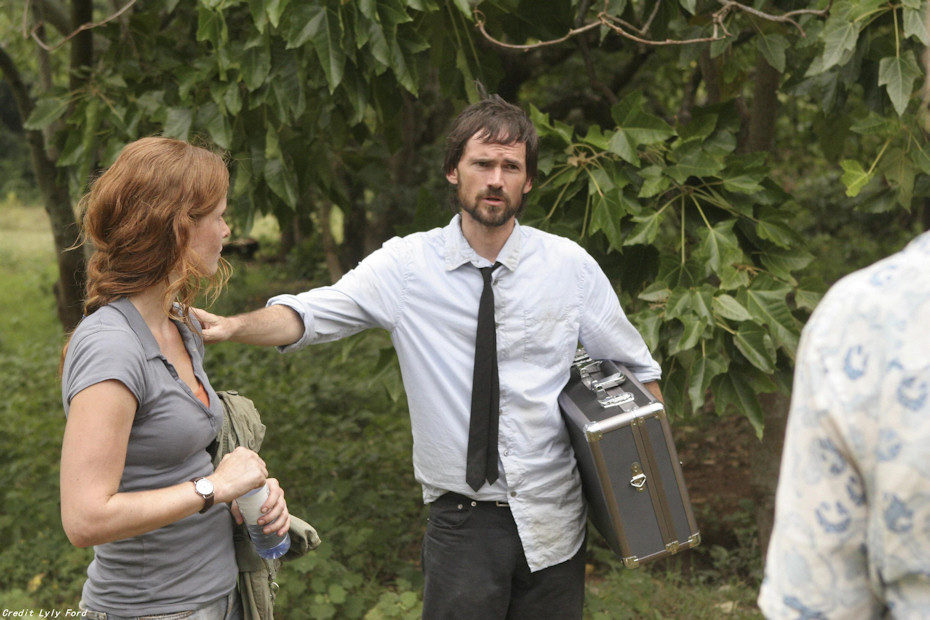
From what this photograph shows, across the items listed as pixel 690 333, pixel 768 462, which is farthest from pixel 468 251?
pixel 768 462

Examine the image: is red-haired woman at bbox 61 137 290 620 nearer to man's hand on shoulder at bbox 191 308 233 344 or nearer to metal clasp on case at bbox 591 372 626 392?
man's hand on shoulder at bbox 191 308 233 344

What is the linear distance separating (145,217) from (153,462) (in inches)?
20.4

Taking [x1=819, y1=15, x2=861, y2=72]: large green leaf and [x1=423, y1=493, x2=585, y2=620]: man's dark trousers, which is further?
[x1=819, y1=15, x2=861, y2=72]: large green leaf

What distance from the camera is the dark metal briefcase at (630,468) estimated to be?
2582 millimetres

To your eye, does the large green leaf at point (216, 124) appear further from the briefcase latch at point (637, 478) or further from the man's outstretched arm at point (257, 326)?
the briefcase latch at point (637, 478)

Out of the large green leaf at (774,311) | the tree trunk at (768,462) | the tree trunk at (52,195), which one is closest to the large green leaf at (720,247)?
the large green leaf at (774,311)

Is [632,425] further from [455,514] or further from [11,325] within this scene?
[11,325]

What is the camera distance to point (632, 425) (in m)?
2.58

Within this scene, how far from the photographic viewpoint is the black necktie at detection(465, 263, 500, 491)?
271cm

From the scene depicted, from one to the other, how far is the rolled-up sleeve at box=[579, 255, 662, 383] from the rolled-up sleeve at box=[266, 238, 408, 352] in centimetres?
55

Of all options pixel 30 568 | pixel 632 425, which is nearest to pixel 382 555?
pixel 30 568

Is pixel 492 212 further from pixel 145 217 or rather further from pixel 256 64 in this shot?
Result: pixel 256 64

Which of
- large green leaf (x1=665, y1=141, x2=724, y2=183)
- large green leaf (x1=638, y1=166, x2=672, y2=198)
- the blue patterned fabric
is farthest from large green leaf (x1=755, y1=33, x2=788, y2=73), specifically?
the blue patterned fabric

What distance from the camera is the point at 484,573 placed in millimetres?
2732
